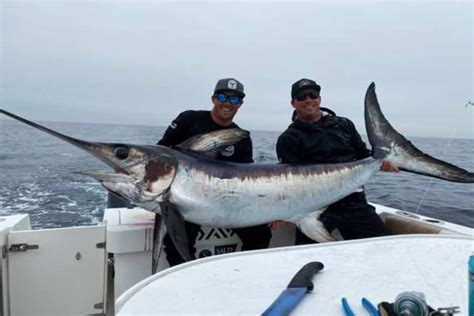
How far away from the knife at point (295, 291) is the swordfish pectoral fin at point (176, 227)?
0.93m

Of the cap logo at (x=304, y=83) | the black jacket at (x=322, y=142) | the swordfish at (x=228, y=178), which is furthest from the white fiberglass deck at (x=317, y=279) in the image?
the cap logo at (x=304, y=83)

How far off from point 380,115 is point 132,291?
233cm

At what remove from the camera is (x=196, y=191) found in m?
2.38

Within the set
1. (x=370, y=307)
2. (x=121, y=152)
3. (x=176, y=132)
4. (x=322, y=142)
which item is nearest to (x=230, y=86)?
(x=176, y=132)

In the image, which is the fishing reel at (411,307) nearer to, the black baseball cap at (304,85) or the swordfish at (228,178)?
the swordfish at (228,178)

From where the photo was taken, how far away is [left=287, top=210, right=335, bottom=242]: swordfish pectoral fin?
2.57 m

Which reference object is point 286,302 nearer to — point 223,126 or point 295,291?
point 295,291

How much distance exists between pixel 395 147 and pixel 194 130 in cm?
142

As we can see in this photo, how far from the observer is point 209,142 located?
8.28ft

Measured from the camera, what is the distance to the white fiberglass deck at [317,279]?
46.6 inches

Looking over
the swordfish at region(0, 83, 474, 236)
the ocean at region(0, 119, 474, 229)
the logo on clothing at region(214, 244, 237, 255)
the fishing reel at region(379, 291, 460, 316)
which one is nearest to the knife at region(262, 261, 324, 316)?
the fishing reel at region(379, 291, 460, 316)

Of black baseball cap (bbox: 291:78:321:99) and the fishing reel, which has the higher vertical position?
black baseball cap (bbox: 291:78:321:99)

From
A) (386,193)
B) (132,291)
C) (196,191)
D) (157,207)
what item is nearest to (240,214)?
(196,191)

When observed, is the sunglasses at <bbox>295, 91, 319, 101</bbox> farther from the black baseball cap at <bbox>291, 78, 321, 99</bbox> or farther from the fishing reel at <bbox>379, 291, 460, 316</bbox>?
the fishing reel at <bbox>379, 291, 460, 316</bbox>
